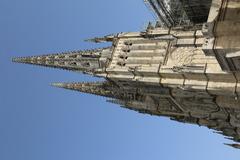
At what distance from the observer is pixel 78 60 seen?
4341 centimetres

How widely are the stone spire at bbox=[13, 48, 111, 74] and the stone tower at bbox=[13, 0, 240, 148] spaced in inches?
3.0

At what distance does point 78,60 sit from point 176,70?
14714mm

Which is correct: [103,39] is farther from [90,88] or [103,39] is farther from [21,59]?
[21,59]

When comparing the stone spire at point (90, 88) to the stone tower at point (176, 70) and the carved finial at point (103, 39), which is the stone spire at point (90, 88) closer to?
the stone tower at point (176, 70)

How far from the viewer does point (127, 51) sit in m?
35.9

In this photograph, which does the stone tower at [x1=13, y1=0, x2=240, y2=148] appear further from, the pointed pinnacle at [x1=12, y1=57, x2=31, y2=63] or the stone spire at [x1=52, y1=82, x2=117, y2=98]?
the pointed pinnacle at [x1=12, y1=57, x2=31, y2=63]

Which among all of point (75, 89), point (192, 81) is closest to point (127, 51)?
point (192, 81)

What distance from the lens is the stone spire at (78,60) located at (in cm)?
3811

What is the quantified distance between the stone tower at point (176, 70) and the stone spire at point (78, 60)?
0.08 m

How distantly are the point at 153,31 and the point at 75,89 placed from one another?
709 inches

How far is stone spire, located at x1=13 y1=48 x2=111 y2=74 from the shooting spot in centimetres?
3811

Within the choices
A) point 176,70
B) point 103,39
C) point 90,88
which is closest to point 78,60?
point 103,39

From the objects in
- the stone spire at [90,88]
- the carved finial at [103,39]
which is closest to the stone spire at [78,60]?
the carved finial at [103,39]

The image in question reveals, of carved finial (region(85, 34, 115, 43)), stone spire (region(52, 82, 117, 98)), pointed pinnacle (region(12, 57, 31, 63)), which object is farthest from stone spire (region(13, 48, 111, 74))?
stone spire (region(52, 82, 117, 98))
